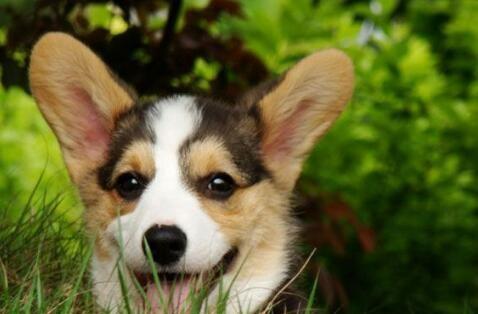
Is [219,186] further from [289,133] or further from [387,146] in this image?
[387,146]

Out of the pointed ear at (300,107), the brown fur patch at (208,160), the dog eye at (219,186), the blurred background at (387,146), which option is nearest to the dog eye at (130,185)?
the brown fur patch at (208,160)

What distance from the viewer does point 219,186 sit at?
511cm

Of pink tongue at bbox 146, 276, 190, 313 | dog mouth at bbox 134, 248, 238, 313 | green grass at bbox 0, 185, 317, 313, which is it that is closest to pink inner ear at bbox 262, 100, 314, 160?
dog mouth at bbox 134, 248, 238, 313

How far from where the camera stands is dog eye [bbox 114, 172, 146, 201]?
5016 millimetres

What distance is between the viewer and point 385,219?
9.33 m

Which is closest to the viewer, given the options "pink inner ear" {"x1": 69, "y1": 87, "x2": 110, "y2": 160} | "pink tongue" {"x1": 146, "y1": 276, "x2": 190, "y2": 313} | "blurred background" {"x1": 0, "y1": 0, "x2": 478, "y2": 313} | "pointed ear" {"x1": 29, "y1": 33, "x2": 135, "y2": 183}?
"pink tongue" {"x1": 146, "y1": 276, "x2": 190, "y2": 313}

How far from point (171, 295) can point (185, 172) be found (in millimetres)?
605

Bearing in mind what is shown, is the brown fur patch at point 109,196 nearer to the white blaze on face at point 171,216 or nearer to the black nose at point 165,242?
the white blaze on face at point 171,216

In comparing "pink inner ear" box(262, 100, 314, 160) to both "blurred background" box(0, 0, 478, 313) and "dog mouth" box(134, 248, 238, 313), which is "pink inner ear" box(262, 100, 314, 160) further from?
"blurred background" box(0, 0, 478, 313)

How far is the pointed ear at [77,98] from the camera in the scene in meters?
5.39

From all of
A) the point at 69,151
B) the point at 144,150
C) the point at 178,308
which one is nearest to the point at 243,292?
the point at 178,308

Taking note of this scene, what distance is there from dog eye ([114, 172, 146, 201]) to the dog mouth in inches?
14.1

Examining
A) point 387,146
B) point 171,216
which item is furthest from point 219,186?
point 387,146

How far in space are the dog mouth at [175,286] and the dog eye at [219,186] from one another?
0.86ft
